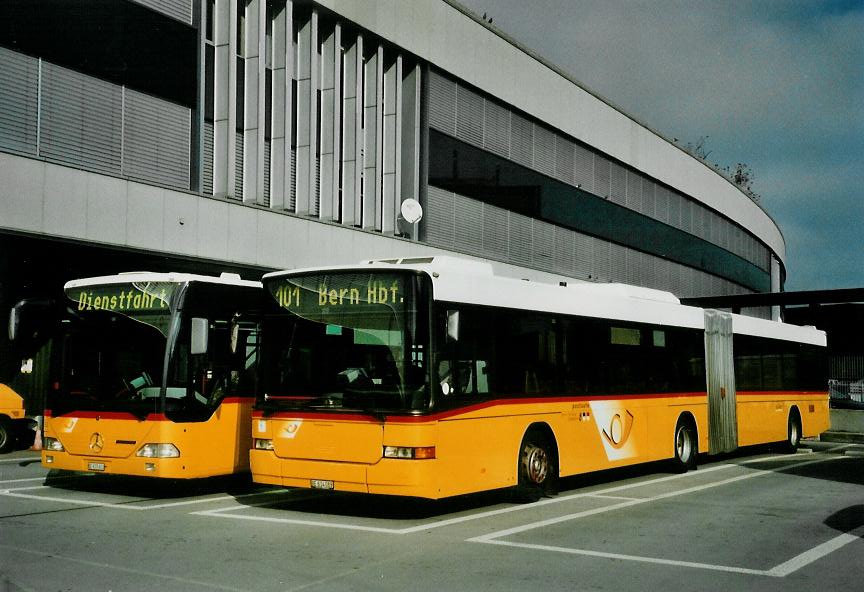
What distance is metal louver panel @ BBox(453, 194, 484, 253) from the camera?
3047 centimetres

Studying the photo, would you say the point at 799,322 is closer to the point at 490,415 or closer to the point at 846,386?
the point at 846,386

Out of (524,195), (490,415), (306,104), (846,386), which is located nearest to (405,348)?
(490,415)

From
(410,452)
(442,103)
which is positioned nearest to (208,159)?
(442,103)

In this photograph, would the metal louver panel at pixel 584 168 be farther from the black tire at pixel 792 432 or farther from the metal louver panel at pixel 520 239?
the black tire at pixel 792 432

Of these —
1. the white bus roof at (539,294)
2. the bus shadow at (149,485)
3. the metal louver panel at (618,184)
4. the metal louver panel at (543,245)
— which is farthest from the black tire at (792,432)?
the metal louver panel at (618,184)

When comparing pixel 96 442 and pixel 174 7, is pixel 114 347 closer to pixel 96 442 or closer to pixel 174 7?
pixel 96 442

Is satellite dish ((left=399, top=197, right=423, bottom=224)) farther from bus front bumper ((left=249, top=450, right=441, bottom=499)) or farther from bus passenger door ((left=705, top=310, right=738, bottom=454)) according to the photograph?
bus front bumper ((left=249, top=450, right=441, bottom=499))

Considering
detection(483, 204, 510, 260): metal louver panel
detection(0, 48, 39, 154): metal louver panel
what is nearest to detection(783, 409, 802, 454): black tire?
detection(483, 204, 510, 260): metal louver panel

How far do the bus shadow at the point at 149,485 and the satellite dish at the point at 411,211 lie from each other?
12396 millimetres

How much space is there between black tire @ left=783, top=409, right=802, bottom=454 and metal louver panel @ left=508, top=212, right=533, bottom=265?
13.0 meters

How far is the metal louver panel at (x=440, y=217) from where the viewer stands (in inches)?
1139

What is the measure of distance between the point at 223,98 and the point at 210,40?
134cm

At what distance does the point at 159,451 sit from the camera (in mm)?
12516

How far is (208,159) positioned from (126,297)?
31.7 ft
